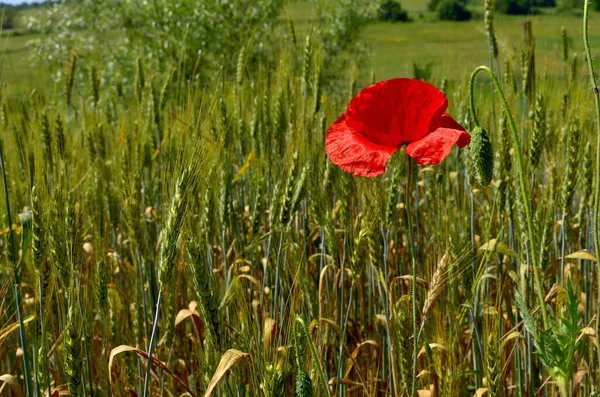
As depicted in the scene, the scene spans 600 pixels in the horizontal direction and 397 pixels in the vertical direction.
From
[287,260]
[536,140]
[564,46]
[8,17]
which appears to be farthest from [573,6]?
[8,17]

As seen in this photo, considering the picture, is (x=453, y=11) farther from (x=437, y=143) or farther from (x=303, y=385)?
(x=303, y=385)

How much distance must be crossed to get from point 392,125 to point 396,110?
2cm

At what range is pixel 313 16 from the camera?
Result: 2.82 metres

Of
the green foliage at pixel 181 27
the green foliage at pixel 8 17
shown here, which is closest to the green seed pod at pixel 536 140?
the green foliage at pixel 8 17

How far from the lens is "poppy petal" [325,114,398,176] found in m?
1.05

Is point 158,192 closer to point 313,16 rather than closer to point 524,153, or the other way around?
point 313,16

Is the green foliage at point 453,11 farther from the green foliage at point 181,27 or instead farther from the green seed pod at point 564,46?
the green seed pod at point 564,46

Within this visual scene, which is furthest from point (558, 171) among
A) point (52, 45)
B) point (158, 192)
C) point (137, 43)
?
point (52, 45)

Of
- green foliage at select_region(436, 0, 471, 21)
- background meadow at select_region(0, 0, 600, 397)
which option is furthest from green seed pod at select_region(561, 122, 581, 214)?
green foliage at select_region(436, 0, 471, 21)

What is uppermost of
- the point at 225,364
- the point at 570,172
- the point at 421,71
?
the point at 421,71

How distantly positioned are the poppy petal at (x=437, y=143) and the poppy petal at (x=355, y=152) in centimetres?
4

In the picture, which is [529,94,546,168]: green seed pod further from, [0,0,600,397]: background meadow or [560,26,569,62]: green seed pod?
[560,26,569,62]: green seed pod

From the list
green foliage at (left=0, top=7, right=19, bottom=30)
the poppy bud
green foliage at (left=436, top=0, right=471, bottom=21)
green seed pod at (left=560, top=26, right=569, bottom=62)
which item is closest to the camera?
the poppy bud

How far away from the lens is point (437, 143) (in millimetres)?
1030
